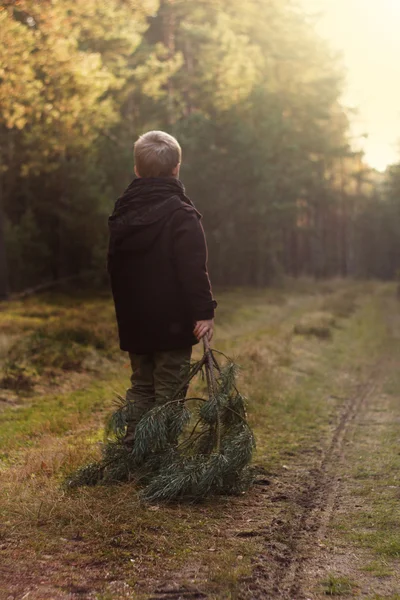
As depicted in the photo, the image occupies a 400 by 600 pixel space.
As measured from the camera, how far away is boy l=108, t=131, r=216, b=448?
17.1 feet

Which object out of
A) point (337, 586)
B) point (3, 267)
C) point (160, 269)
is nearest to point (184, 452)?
point (160, 269)

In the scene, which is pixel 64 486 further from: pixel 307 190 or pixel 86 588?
pixel 307 190

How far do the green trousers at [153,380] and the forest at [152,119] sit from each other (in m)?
11.6

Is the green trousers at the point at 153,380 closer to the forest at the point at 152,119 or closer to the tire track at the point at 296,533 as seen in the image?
the tire track at the point at 296,533

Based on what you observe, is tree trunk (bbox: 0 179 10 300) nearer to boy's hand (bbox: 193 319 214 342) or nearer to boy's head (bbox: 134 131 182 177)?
boy's head (bbox: 134 131 182 177)

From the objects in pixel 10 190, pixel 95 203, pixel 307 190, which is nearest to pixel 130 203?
pixel 95 203

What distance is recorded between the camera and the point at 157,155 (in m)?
5.30

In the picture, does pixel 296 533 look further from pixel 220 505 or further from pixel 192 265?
pixel 192 265

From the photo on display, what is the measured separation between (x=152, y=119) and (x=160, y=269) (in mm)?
28575

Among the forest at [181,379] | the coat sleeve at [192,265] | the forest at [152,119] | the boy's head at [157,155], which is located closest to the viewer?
the forest at [181,379]

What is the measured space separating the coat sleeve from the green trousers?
1.33 feet

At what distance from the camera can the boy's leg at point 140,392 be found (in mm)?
5445

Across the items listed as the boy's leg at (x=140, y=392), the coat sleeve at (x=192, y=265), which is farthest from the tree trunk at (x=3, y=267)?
the coat sleeve at (x=192, y=265)

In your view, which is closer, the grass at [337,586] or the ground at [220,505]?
the grass at [337,586]
